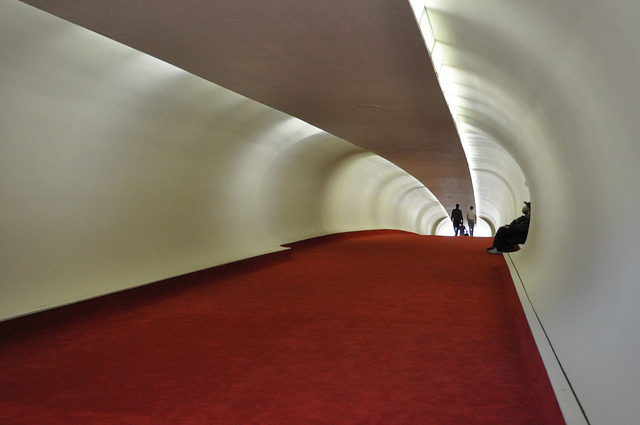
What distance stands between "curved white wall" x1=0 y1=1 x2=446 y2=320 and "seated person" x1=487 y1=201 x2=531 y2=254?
5.62 metres

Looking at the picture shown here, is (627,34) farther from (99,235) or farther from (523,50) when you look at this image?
(99,235)

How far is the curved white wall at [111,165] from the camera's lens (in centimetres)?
672

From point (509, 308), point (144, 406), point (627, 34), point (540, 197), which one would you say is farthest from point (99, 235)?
point (627, 34)

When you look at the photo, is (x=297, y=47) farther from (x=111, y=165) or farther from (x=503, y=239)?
(x=503, y=239)

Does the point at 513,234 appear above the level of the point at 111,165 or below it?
below

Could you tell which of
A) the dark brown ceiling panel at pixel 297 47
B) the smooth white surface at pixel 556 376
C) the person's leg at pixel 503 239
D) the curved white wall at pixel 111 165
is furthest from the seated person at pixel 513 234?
the smooth white surface at pixel 556 376

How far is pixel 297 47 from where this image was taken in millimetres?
6488

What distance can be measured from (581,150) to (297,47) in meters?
3.35

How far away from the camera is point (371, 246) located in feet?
60.7

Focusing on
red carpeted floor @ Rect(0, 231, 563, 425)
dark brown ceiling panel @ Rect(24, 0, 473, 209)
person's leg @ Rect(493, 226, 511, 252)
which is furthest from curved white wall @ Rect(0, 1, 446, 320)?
person's leg @ Rect(493, 226, 511, 252)

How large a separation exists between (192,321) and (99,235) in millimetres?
2363

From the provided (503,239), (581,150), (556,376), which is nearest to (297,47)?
(581,150)

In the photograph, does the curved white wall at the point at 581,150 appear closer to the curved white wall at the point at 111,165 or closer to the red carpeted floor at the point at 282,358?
the red carpeted floor at the point at 282,358

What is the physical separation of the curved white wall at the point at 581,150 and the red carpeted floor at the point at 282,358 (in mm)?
484
